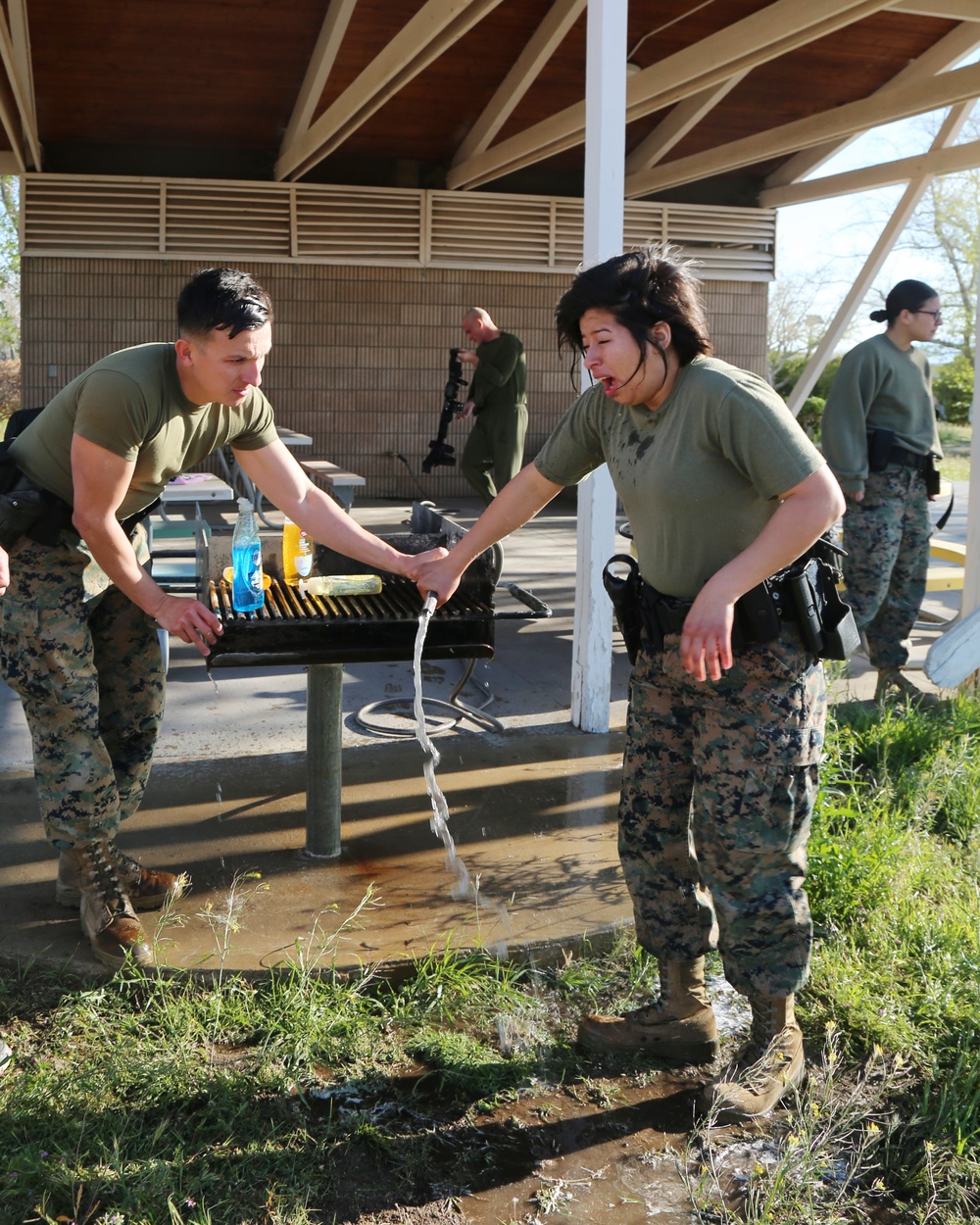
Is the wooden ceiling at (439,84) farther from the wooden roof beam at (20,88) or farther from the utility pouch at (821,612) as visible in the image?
the utility pouch at (821,612)

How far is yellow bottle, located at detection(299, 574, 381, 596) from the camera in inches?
137

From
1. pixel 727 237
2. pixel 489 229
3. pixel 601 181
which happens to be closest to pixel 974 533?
pixel 601 181

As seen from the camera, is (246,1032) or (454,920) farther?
(454,920)

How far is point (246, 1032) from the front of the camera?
279 centimetres

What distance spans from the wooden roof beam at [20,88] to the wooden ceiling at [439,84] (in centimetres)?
3

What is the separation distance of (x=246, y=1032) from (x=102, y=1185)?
1.94 feet

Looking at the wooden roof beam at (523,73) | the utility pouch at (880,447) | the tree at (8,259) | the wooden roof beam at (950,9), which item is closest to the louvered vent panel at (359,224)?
the wooden roof beam at (523,73)

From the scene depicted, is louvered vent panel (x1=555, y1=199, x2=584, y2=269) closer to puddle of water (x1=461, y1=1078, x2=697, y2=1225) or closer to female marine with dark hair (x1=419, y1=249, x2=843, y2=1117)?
female marine with dark hair (x1=419, y1=249, x2=843, y2=1117)

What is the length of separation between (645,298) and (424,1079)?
174 centimetres

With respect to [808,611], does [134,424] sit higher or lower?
higher

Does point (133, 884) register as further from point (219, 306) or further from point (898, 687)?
point (898, 687)

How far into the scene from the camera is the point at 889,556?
518 centimetres

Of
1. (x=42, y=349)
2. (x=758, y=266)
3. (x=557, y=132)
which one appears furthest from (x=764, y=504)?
(x=758, y=266)

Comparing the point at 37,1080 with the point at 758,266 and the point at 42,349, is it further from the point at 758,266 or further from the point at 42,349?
the point at 758,266
